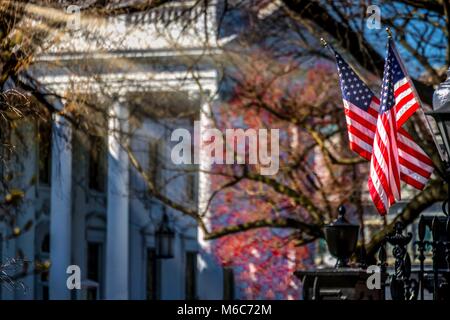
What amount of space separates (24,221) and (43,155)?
56.0ft

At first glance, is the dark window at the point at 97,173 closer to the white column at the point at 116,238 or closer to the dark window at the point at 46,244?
the white column at the point at 116,238

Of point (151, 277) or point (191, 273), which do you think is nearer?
point (151, 277)

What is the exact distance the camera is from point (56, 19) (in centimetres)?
1972

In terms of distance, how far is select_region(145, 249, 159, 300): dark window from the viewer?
4456 centimetres

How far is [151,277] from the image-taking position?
45062 mm

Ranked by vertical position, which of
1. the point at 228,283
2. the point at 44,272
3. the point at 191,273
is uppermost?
the point at 191,273
